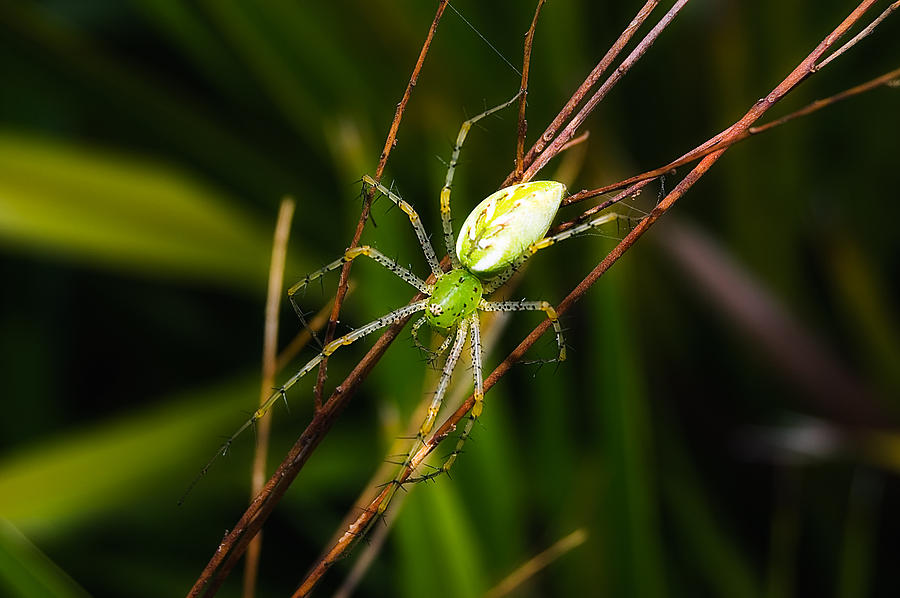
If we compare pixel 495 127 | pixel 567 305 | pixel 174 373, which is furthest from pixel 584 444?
pixel 567 305

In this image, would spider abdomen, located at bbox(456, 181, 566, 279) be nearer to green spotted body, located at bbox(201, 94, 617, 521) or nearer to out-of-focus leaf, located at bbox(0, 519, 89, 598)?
green spotted body, located at bbox(201, 94, 617, 521)

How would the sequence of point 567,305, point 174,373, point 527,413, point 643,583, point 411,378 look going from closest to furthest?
1. point 567,305
2. point 643,583
3. point 411,378
4. point 527,413
5. point 174,373

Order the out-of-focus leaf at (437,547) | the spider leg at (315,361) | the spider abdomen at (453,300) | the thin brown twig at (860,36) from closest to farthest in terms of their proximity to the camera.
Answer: the thin brown twig at (860,36), the spider leg at (315,361), the spider abdomen at (453,300), the out-of-focus leaf at (437,547)

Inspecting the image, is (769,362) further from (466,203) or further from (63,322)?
(63,322)

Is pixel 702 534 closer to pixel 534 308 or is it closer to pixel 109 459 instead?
pixel 534 308

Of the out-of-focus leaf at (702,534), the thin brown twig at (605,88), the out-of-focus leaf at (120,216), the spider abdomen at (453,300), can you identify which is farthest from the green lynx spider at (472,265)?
the out-of-focus leaf at (120,216)

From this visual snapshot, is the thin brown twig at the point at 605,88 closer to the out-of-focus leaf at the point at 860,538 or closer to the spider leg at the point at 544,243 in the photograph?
the spider leg at the point at 544,243
